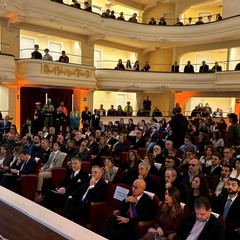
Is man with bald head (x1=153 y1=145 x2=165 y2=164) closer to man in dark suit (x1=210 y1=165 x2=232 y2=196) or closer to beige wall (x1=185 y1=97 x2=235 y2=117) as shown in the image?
man in dark suit (x1=210 y1=165 x2=232 y2=196)

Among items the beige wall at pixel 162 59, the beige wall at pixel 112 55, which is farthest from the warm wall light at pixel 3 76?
the beige wall at pixel 162 59

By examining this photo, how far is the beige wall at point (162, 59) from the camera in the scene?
21297mm

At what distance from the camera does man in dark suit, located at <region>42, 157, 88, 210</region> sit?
16.3 ft

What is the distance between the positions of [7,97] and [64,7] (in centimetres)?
486

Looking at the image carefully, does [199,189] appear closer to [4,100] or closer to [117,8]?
[4,100]

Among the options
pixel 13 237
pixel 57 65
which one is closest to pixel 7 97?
pixel 57 65

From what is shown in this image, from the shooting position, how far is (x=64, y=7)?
45.8ft

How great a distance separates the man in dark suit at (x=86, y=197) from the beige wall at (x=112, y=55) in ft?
49.9

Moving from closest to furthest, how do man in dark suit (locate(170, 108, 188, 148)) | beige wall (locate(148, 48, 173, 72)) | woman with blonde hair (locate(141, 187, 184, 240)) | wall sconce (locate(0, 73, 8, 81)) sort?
woman with blonde hair (locate(141, 187, 184, 240)) < man in dark suit (locate(170, 108, 188, 148)) < wall sconce (locate(0, 73, 8, 81)) < beige wall (locate(148, 48, 173, 72))

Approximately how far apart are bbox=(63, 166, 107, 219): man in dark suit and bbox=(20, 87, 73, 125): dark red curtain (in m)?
10.7

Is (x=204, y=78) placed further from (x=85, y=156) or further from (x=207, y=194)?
(x=207, y=194)

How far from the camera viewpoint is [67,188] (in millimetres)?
5109

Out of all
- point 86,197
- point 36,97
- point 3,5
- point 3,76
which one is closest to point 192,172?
point 86,197

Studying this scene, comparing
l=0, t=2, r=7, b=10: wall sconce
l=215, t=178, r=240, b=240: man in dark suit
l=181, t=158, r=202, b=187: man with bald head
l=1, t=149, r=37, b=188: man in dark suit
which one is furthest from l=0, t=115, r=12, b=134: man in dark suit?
l=215, t=178, r=240, b=240: man in dark suit
